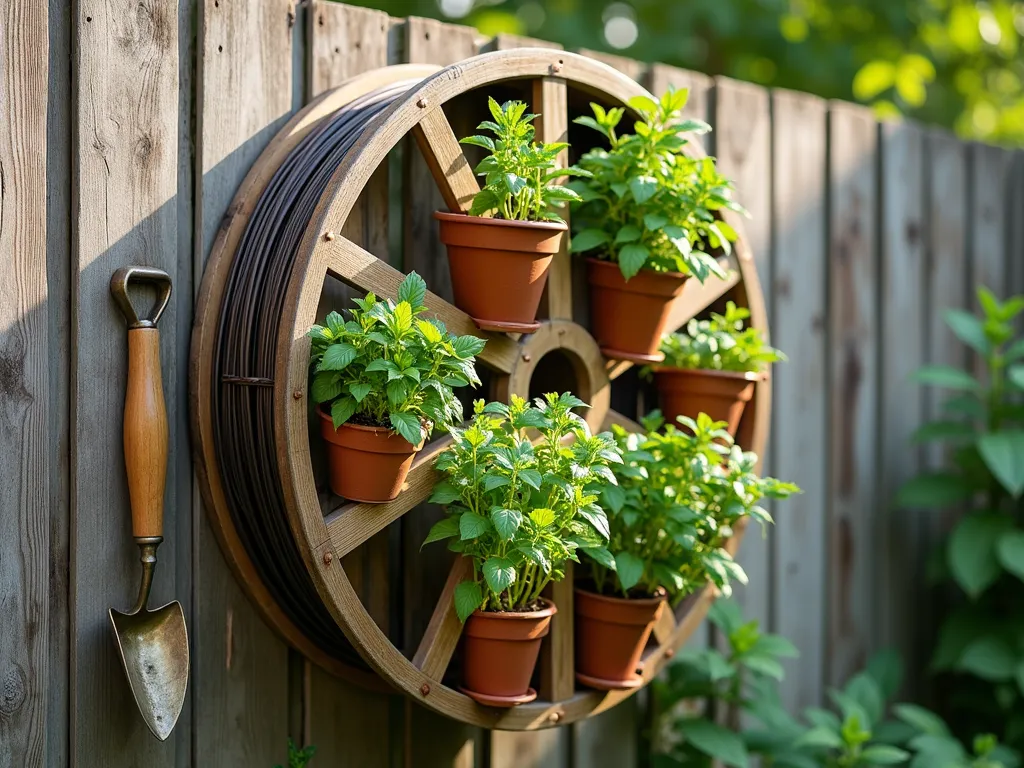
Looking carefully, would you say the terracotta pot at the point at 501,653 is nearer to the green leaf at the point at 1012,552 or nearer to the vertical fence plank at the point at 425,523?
the vertical fence plank at the point at 425,523

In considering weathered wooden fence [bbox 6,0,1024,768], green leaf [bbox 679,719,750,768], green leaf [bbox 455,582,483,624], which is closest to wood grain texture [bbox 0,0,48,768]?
weathered wooden fence [bbox 6,0,1024,768]

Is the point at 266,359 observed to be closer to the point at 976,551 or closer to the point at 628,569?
the point at 628,569

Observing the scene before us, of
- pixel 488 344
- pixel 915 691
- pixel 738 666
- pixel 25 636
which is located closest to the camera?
pixel 25 636

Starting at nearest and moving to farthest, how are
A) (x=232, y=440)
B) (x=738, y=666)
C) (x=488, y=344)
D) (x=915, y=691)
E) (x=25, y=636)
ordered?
(x=25, y=636), (x=232, y=440), (x=488, y=344), (x=738, y=666), (x=915, y=691)

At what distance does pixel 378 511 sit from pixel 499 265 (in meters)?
0.46

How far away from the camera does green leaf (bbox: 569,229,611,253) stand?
1954 mm

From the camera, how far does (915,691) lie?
122 inches

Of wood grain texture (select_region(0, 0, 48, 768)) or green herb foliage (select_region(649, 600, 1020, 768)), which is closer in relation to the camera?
wood grain texture (select_region(0, 0, 48, 768))

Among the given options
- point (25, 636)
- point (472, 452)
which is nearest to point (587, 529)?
point (472, 452)

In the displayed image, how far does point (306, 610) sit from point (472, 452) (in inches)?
17.1

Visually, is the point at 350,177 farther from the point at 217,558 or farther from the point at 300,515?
the point at 217,558

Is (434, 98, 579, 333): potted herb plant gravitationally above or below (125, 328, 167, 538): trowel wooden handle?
above

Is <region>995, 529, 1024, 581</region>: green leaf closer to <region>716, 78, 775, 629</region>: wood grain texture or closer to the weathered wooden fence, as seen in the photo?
<region>716, 78, 775, 629</region>: wood grain texture

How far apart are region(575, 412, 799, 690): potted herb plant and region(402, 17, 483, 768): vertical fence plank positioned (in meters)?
0.31
